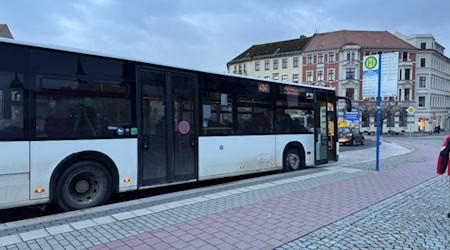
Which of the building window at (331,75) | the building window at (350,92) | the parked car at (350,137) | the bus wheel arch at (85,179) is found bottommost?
the parked car at (350,137)

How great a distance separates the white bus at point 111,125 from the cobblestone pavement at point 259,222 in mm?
594

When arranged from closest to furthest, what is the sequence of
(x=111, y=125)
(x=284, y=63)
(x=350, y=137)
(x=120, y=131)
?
(x=111, y=125)
(x=120, y=131)
(x=350, y=137)
(x=284, y=63)

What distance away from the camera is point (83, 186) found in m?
6.07

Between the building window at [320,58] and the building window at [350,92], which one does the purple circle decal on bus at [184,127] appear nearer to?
the building window at [350,92]

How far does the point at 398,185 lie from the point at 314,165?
3.60 metres

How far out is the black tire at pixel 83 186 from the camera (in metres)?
5.78

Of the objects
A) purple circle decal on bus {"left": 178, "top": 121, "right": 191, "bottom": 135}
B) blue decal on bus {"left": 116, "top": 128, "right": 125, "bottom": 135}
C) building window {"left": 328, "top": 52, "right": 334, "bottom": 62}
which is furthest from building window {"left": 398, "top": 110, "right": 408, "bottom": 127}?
blue decal on bus {"left": 116, "top": 128, "right": 125, "bottom": 135}

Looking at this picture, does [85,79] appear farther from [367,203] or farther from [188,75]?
[367,203]

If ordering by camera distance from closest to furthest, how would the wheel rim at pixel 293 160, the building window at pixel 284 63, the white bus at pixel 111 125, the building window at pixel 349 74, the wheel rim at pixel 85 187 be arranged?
1. the white bus at pixel 111 125
2. the wheel rim at pixel 85 187
3. the wheel rim at pixel 293 160
4. the building window at pixel 349 74
5. the building window at pixel 284 63

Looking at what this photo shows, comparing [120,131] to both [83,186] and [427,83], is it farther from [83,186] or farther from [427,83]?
[427,83]

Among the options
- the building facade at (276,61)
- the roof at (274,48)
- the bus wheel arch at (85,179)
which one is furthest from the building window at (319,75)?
the bus wheel arch at (85,179)

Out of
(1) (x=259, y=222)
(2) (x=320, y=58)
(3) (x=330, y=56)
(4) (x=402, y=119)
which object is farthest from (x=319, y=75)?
(1) (x=259, y=222)

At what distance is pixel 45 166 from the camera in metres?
5.58

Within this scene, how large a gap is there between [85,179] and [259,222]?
10.8ft
